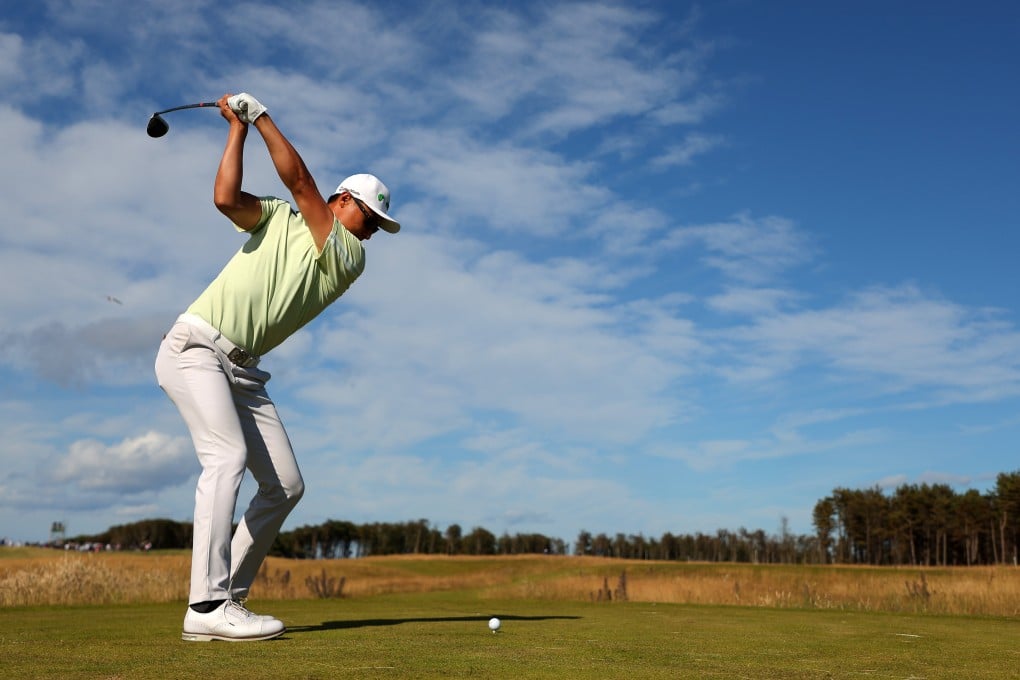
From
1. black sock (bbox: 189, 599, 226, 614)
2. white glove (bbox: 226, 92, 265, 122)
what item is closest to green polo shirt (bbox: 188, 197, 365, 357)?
white glove (bbox: 226, 92, 265, 122)

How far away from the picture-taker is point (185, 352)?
5.00 metres

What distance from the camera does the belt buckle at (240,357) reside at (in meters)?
5.07

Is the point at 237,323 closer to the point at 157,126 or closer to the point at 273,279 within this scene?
the point at 273,279

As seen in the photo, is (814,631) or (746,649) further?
(814,631)

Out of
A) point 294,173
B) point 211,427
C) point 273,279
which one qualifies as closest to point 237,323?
point 273,279

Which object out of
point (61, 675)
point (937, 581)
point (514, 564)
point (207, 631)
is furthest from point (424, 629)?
point (514, 564)

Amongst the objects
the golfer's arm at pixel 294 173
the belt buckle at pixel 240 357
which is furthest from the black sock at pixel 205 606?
the golfer's arm at pixel 294 173

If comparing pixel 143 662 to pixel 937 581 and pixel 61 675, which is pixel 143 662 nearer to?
pixel 61 675

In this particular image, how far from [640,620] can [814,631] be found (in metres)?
1.62

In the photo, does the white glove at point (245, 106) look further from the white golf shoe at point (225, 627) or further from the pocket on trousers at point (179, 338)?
the white golf shoe at point (225, 627)

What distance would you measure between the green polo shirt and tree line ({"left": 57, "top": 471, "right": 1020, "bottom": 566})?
108968 millimetres

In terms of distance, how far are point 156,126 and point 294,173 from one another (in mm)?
1585

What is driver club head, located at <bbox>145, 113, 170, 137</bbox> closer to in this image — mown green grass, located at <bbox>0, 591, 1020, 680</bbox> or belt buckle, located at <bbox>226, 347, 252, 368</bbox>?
belt buckle, located at <bbox>226, 347, 252, 368</bbox>

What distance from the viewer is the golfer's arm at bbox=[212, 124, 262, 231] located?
488 cm
